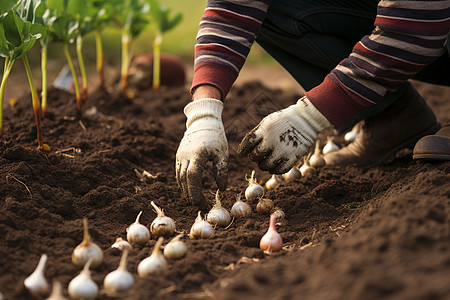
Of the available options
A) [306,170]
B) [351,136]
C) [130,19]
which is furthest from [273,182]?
[130,19]

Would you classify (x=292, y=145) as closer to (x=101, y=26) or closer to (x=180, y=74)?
(x=101, y=26)

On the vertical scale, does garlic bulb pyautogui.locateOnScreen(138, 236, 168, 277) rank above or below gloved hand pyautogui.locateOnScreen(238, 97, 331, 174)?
below

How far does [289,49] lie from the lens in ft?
8.04

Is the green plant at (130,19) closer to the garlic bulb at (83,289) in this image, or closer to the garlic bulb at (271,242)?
the garlic bulb at (271,242)

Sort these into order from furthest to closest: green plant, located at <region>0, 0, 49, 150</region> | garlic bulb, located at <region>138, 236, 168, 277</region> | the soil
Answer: green plant, located at <region>0, 0, 49, 150</region>
garlic bulb, located at <region>138, 236, 168, 277</region>
the soil

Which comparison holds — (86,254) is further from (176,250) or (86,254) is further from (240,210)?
(240,210)

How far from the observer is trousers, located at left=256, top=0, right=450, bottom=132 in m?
2.37

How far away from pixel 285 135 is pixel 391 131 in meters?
0.82

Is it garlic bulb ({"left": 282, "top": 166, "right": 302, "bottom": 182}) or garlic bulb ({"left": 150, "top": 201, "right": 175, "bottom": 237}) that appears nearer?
garlic bulb ({"left": 150, "top": 201, "right": 175, "bottom": 237})

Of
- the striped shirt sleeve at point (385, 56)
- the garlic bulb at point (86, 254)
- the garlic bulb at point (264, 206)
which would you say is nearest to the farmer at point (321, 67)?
the striped shirt sleeve at point (385, 56)

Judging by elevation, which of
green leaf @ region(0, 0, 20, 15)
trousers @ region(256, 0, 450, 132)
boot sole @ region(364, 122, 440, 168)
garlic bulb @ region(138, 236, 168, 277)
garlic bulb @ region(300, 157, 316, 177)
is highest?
green leaf @ region(0, 0, 20, 15)

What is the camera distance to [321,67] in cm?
248

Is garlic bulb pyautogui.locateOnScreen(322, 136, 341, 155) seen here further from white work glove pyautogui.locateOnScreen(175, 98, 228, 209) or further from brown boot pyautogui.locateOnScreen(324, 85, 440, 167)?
white work glove pyautogui.locateOnScreen(175, 98, 228, 209)

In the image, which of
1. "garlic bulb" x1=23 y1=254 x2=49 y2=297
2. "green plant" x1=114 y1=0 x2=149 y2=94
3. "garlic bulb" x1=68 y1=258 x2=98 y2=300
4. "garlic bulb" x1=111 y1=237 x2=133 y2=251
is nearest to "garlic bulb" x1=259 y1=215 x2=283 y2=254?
"garlic bulb" x1=111 y1=237 x2=133 y2=251
